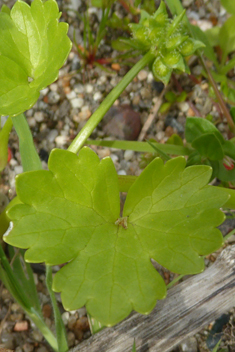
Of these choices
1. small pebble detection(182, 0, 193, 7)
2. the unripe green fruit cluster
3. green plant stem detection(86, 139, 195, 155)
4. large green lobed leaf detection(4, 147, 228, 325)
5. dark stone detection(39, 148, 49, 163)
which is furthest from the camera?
small pebble detection(182, 0, 193, 7)

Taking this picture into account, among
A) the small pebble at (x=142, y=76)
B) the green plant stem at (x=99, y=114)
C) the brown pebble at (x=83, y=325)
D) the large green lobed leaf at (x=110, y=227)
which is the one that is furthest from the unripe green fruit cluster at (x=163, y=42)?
the brown pebble at (x=83, y=325)

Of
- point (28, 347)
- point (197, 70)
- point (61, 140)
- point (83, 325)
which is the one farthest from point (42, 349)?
point (197, 70)

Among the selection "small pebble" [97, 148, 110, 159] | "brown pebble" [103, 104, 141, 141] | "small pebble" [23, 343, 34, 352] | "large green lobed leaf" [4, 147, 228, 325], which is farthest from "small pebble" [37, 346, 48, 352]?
"brown pebble" [103, 104, 141, 141]

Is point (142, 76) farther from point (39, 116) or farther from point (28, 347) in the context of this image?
point (28, 347)

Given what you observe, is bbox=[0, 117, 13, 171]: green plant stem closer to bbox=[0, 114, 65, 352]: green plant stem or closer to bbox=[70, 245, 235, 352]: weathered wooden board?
bbox=[0, 114, 65, 352]: green plant stem

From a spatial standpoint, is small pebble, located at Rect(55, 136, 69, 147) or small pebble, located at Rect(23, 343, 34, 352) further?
small pebble, located at Rect(55, 136, 69, 147)

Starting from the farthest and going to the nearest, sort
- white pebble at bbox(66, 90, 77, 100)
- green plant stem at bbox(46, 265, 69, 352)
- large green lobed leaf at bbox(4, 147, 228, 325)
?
white pebble at bbox(66, 90, 77, 100), green plant stem at bbox(46, 265, 69, 352), large green lobed leaf at bbox(4, 147, 228, 325)

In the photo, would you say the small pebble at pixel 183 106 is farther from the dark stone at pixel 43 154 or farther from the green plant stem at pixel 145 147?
the dark stone at pixel 43 154

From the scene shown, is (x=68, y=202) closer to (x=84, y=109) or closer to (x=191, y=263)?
(x=191, y=263)
